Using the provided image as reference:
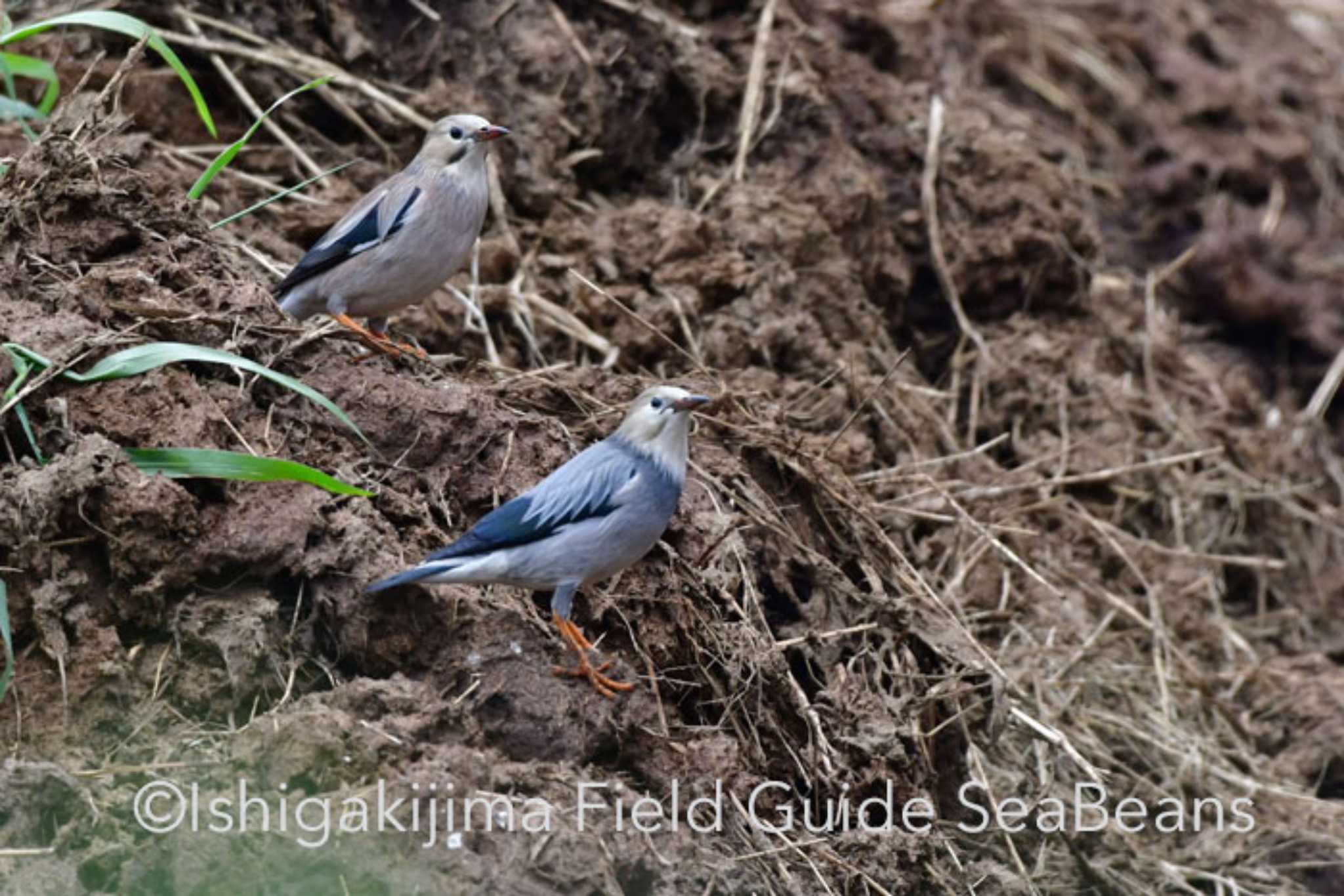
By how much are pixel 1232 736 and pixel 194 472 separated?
13.1ft

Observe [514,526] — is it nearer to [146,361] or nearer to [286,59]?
[146,361]

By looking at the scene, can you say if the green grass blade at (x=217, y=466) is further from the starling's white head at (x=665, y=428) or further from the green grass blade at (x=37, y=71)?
the green grass blade at (x=37, y=71)

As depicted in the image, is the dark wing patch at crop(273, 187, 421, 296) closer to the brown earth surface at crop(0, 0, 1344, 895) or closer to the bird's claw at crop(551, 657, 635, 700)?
the brown earth surface at crop(0, 0, 1344, 895)

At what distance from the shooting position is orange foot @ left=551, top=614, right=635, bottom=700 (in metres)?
4.41

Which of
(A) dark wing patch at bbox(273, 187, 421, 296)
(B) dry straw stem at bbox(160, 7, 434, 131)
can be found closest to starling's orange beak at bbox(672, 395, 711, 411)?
(A) dark wing patch at bbox(273, 187, 421, 296)

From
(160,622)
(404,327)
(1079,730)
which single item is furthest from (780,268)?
(160,622)

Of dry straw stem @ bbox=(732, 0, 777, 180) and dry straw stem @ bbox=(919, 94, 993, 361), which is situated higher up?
dry straw stem @ bbox=(732, 0, 777, 180)

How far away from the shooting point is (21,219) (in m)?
4.89

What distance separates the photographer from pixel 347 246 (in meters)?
5.26

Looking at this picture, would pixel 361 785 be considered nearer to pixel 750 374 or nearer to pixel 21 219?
pixel 21 219

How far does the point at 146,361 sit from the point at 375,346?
2.39 feet

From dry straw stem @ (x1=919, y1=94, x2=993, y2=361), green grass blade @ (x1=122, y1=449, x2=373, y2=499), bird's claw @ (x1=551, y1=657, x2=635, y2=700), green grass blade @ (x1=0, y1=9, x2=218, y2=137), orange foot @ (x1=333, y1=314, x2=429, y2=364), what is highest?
green grass blade @ (x1=0, y1=9, x2=218, y2=137)

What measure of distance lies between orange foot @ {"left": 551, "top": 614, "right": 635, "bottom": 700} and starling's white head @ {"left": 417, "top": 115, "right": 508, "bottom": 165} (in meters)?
1.68

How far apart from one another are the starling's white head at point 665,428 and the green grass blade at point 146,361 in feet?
2.60
